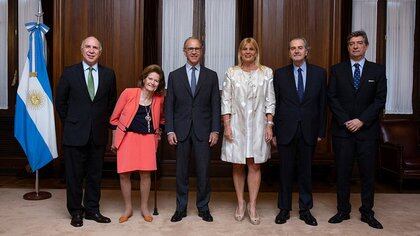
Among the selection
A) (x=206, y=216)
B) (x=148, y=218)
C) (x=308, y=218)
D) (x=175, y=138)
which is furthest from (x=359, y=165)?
(x=148, y=218)

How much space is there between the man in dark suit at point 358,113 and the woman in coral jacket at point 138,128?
161 cm

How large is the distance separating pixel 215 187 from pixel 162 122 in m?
1.76

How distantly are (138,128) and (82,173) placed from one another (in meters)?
0.63

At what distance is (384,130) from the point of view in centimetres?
605

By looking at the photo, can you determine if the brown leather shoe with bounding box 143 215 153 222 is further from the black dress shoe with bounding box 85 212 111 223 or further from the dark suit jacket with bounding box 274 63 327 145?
the dark suit jacket with bounding box 274 63 327 145

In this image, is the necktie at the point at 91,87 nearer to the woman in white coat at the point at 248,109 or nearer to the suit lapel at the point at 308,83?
the woman in white coat at the point at 248,109

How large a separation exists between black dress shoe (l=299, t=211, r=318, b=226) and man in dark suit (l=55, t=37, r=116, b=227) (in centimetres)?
173

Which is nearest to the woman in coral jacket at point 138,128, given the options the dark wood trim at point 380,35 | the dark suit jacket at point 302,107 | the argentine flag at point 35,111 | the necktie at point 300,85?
the dark suit jacket at point 302,107

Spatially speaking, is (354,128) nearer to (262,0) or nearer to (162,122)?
(162,122)

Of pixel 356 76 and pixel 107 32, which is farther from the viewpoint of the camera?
pixel 107 32

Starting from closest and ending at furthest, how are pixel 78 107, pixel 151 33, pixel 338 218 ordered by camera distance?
1. pixel 78 107
2. pixel 338 218
3. pixel 151 33

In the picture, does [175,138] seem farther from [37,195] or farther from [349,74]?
[37,195]

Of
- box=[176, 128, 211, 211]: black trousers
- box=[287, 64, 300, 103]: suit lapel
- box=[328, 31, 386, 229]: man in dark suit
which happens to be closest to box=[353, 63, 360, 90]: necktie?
box=[328, 31, 386, 229]: man in dark suit

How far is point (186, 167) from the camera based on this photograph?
4016 mm
